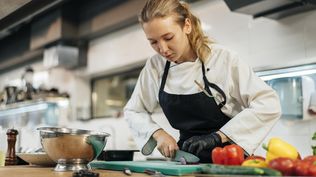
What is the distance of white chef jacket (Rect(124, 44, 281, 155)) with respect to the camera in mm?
1454

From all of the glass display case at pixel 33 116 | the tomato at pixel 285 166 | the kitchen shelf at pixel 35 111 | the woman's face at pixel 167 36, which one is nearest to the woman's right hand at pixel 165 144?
the woman's face at pixel 167 36

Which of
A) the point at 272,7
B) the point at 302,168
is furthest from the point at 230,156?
the point at 272,7

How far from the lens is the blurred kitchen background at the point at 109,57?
2430mm

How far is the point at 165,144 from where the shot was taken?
1.55 metres

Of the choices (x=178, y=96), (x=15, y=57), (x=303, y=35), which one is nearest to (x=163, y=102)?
(x=178, y=96)

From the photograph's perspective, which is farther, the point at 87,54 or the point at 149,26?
the point at 87,54

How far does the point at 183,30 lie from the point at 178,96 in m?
0.28

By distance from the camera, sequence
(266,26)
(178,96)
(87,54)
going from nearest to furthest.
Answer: (178,96) → (266,26) → (87,54)

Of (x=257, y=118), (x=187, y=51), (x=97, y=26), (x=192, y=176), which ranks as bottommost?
(x=192, y=176)

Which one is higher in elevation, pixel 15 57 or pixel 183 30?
pixel 15 57

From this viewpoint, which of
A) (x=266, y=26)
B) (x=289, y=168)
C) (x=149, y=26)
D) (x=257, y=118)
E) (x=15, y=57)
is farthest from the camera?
(x=15, y=57)

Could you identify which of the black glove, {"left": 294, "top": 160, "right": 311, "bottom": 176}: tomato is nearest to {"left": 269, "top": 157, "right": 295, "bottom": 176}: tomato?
{"left": 294, "top": 160, "right": 311, "bottom": 176}: tomato

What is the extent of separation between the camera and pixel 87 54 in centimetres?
449

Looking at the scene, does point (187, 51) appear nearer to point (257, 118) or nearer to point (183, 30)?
point (183, 30)
